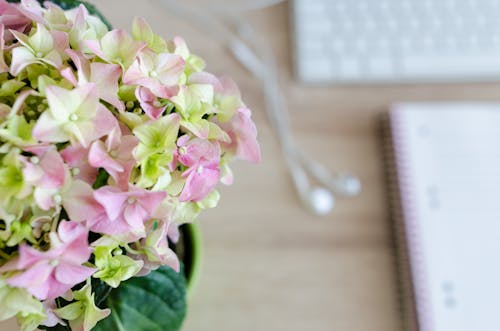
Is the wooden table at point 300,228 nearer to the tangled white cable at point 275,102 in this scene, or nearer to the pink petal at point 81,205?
the tangled white cable at point 275,102

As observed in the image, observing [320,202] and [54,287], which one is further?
[320,202]

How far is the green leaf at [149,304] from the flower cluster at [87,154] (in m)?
0.04

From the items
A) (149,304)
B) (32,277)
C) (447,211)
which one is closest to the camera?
(32,277)

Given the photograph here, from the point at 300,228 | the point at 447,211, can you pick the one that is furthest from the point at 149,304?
the point at 447,211

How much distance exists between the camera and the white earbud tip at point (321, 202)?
1.96 feet

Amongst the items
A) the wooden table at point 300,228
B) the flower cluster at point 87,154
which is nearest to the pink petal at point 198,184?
the flower cluster at point 87,154

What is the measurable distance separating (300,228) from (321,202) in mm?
36

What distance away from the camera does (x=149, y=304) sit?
39cm

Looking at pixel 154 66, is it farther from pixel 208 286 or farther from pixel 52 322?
pixel 208 286

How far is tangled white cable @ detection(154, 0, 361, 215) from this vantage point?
61 cm

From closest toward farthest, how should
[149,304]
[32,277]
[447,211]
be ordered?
[32,277]
[149,304]
[447,211]

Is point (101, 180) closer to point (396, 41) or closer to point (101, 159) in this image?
point (101, 159)

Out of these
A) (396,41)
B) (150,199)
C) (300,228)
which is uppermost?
(150,199)

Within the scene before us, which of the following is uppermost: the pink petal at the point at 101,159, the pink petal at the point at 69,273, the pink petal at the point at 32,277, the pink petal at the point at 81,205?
the pink petal at the point at 101,159
